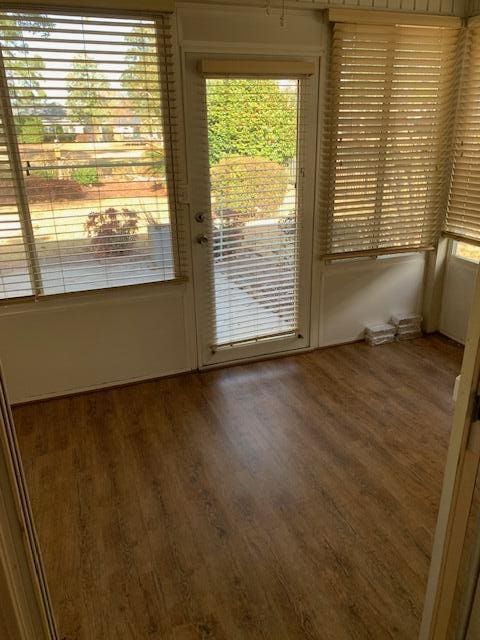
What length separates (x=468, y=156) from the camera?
349cm

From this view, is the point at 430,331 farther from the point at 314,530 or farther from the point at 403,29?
the point at 314,530

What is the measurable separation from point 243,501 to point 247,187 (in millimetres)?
1944

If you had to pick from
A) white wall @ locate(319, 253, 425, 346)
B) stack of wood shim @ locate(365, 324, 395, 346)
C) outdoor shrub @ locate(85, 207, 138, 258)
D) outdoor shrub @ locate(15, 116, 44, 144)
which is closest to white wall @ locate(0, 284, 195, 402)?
outdoor shrub @ locate(85, 207, 138, 258)

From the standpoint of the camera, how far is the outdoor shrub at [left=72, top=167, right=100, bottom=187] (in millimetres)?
2752

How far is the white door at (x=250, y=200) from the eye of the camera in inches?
116

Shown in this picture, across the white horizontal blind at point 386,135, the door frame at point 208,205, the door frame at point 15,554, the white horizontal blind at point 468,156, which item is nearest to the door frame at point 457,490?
the door frame at point 15,554

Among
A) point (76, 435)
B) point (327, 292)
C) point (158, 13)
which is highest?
point (158, 13)

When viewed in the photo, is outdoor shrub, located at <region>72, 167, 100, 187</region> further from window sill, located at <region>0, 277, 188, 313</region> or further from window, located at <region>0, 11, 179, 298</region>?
window sill, located at <region>0, 277, 188, 313</region>

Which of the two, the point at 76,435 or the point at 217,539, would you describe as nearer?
the point at 217,539

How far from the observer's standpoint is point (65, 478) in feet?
7.92

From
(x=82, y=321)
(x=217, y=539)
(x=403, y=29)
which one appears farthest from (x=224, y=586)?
(x=403, y=29)

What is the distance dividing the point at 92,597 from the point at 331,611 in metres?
0.88

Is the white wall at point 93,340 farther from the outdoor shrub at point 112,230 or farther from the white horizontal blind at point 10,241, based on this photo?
the outdoor shrub at point 112,230

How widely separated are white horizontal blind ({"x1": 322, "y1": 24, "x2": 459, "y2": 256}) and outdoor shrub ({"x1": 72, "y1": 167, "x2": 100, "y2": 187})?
1559mm
